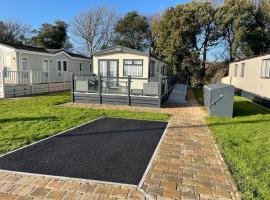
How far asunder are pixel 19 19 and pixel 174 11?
25.7 metres

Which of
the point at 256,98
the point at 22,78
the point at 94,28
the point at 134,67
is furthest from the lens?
the point at 94,28

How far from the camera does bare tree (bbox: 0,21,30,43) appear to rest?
33.8m

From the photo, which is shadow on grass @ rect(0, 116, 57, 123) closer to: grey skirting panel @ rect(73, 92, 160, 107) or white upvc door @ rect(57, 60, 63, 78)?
grey skirting panel @ rect(73, 92, 160, 107)

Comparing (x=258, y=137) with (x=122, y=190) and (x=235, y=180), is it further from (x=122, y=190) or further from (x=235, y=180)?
(x=122, y=190)

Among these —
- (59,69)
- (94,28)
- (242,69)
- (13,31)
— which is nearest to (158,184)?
(242,69)

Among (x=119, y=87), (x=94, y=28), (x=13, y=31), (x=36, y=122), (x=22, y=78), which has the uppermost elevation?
(x=94, y=28)

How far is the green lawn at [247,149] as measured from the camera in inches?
129

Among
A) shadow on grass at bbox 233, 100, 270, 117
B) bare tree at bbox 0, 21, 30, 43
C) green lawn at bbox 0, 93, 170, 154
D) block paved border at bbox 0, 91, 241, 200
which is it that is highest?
bare tree at bbox 0, 21, 30, 43

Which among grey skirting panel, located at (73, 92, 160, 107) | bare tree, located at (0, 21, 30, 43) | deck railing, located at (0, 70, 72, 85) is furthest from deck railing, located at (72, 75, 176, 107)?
bare tree, located at (0, 21, 30, 43)

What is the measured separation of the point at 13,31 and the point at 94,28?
1263 cm

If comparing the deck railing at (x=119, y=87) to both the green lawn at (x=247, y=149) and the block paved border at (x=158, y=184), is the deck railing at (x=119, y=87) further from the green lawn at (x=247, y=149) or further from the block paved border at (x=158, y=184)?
the block paved border at (x=158, y=184)

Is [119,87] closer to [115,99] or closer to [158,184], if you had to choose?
[115,99]

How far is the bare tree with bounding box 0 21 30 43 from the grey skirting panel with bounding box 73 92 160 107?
2873 cm

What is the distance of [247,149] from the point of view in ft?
15.8
